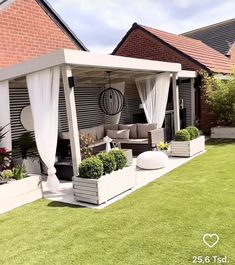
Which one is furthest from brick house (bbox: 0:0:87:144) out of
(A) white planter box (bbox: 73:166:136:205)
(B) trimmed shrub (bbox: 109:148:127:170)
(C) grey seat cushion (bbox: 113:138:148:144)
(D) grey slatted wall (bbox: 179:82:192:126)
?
(D) grey slatted wall (bbox: 179:82:192:126)

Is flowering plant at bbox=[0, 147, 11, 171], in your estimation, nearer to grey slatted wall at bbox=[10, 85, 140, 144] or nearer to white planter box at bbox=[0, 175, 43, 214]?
white planter box at bbox=[0, 175, 43, 214]

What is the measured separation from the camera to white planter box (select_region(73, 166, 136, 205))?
6.16 m

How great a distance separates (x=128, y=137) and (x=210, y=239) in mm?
7761

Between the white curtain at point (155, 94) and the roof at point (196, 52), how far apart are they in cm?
386

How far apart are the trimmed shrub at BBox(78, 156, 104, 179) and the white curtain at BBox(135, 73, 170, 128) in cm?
588

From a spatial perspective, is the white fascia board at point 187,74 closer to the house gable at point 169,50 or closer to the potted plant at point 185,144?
the house gable at point 169,50

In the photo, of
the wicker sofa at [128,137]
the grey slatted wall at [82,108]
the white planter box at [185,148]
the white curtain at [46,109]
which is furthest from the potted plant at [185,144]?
the white curtain at [46,109]

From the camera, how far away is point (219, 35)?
21.4 metres

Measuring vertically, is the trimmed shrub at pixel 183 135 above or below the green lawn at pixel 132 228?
above

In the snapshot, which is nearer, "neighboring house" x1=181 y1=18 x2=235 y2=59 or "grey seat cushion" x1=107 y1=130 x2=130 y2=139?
"grey seat cushion" x1=107 y1=130 x2=130 y2=139

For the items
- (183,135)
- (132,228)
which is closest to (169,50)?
(183,135)

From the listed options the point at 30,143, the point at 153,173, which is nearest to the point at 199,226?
the point at 153,173

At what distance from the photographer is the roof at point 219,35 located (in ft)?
66.5

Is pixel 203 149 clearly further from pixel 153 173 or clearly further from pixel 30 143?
pixel 30 143
